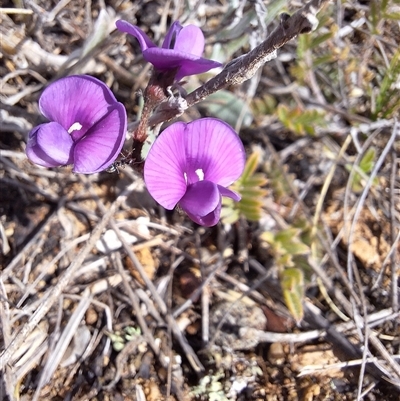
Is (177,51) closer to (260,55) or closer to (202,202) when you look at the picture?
(260,55)

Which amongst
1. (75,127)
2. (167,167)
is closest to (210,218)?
(167,167)

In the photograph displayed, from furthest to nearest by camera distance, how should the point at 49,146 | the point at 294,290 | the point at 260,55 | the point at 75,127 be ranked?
the point at 294,290 → the point at 75,127 → the point at 49,146 → the point at 260,55

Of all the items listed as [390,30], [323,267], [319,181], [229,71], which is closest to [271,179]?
[319,181]

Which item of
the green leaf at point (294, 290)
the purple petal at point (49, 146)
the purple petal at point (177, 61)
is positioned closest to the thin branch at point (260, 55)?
the purple petal at point (177, 61)

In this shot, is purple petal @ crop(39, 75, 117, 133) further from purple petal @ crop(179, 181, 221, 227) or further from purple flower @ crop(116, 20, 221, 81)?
purple petal @ crop(179, 181, 221, 227)

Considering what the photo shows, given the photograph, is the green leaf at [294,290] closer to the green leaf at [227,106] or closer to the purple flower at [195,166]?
the purple flower at [195,166]

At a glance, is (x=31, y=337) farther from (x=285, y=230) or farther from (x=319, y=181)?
(x=319, y=181)

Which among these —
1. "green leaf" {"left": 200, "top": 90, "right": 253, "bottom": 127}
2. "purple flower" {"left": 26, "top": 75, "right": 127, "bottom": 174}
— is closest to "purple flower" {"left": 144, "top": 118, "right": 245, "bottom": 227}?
"purple flower" {"left": 26, "top": 75, "right": 127, "bottom": 174}
